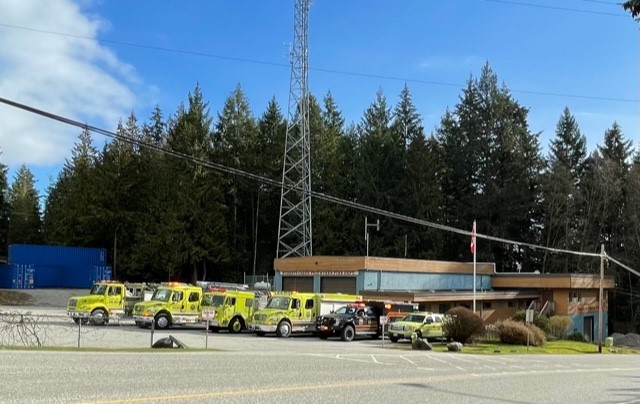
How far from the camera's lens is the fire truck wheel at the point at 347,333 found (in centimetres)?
3306

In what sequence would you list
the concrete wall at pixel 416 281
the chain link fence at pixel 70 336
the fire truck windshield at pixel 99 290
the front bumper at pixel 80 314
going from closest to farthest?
1. the chain link fence at pixel 70 336
2. the front bumper at pixel 80 314
3. the fire truck windshield at pixel 99 290
4. the concrete wall at pixel 416 281

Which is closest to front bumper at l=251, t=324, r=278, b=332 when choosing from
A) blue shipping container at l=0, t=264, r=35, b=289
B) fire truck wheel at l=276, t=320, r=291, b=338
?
fire truck wheel at l=276, t=320, r=291, b=338

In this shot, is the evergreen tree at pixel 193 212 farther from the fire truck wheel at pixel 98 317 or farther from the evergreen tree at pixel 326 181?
the fire truck wheel at pixel 98 317

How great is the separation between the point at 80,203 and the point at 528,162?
46.2 meters

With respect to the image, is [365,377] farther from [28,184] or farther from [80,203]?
[28,184]

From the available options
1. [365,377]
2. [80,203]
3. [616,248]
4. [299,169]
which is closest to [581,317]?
[616,248]

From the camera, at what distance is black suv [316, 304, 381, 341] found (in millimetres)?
33094

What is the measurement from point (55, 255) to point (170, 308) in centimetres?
3373

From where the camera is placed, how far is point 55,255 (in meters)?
62.4

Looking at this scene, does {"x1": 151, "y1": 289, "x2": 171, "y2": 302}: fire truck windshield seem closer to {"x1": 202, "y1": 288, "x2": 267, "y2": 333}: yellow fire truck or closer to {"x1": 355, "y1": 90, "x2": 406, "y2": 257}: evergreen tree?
{"x1": 202, "y1": 288, "x2": 267, "y2": 333}: yellow fire truck

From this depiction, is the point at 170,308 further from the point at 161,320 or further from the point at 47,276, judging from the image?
the point at 47,276

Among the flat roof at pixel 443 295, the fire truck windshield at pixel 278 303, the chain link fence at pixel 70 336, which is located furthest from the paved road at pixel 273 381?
the flat roof at pixel 443 295

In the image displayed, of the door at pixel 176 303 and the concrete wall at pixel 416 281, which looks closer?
the door at pixel 176 303

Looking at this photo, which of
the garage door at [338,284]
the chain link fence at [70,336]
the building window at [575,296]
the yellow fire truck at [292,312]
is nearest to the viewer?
the chain link fence at [70,336]
